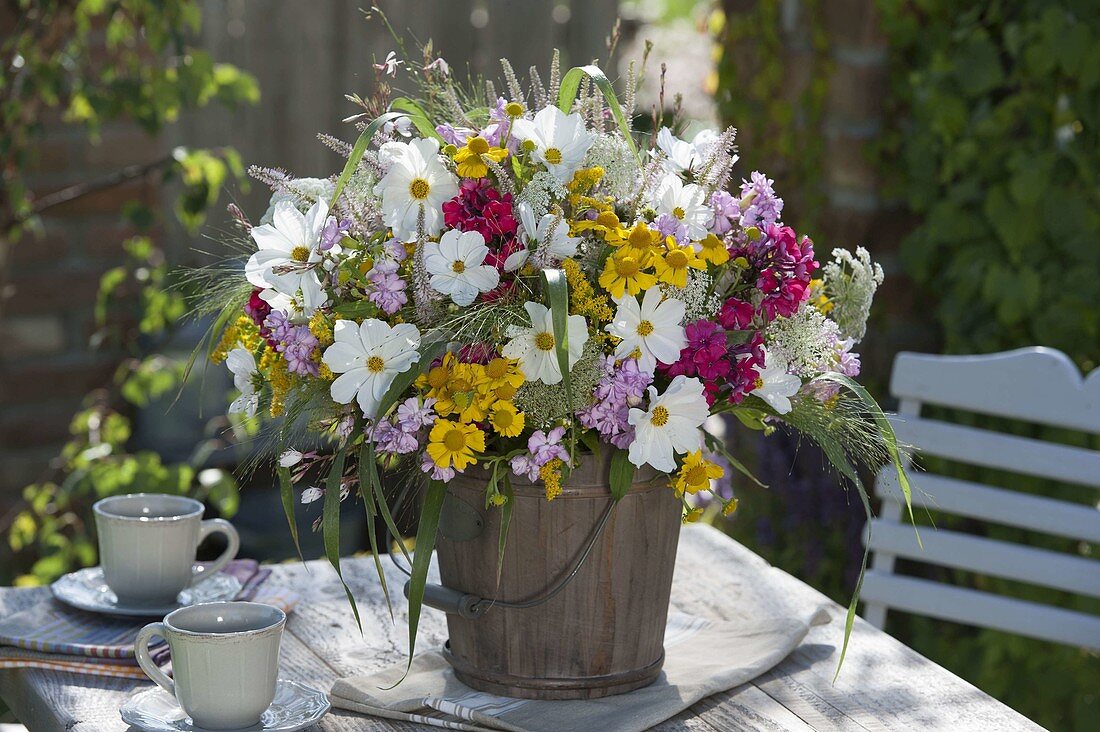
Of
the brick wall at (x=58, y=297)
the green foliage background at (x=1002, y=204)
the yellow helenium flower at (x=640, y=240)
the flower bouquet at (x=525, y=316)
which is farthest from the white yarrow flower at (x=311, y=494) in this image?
the brick wall at (x=58, y=297)

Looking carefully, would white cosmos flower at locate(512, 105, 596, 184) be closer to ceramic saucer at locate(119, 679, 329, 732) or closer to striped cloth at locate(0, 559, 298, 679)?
ceramic saucer at locate(119, 679, 329, 732)

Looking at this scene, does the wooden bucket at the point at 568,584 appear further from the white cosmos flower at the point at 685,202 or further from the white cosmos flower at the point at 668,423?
the white cosmos flower at the point at 685,202

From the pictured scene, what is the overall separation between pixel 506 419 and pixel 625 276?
142 millimetres

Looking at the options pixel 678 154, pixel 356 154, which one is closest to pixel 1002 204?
pixel 678 154

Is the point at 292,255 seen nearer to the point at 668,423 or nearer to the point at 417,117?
the point at 417,117

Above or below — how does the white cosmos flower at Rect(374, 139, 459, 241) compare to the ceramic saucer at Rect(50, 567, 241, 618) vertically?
above

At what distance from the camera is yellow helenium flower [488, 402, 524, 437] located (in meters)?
0.98

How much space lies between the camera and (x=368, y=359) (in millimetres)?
973

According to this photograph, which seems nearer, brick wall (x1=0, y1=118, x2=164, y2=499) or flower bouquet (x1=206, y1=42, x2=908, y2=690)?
flower bouquet (x1=206, y1=42, x2=908, y2=690)

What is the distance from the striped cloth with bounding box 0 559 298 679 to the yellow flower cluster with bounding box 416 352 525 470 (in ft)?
1.29

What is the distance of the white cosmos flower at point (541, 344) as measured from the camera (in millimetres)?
962

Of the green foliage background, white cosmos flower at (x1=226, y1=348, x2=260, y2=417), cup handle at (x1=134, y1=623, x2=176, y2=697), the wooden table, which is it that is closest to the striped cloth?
the wooden table

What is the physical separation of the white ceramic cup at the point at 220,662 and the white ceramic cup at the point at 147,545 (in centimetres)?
21

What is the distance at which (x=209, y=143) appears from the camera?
10.9ft
